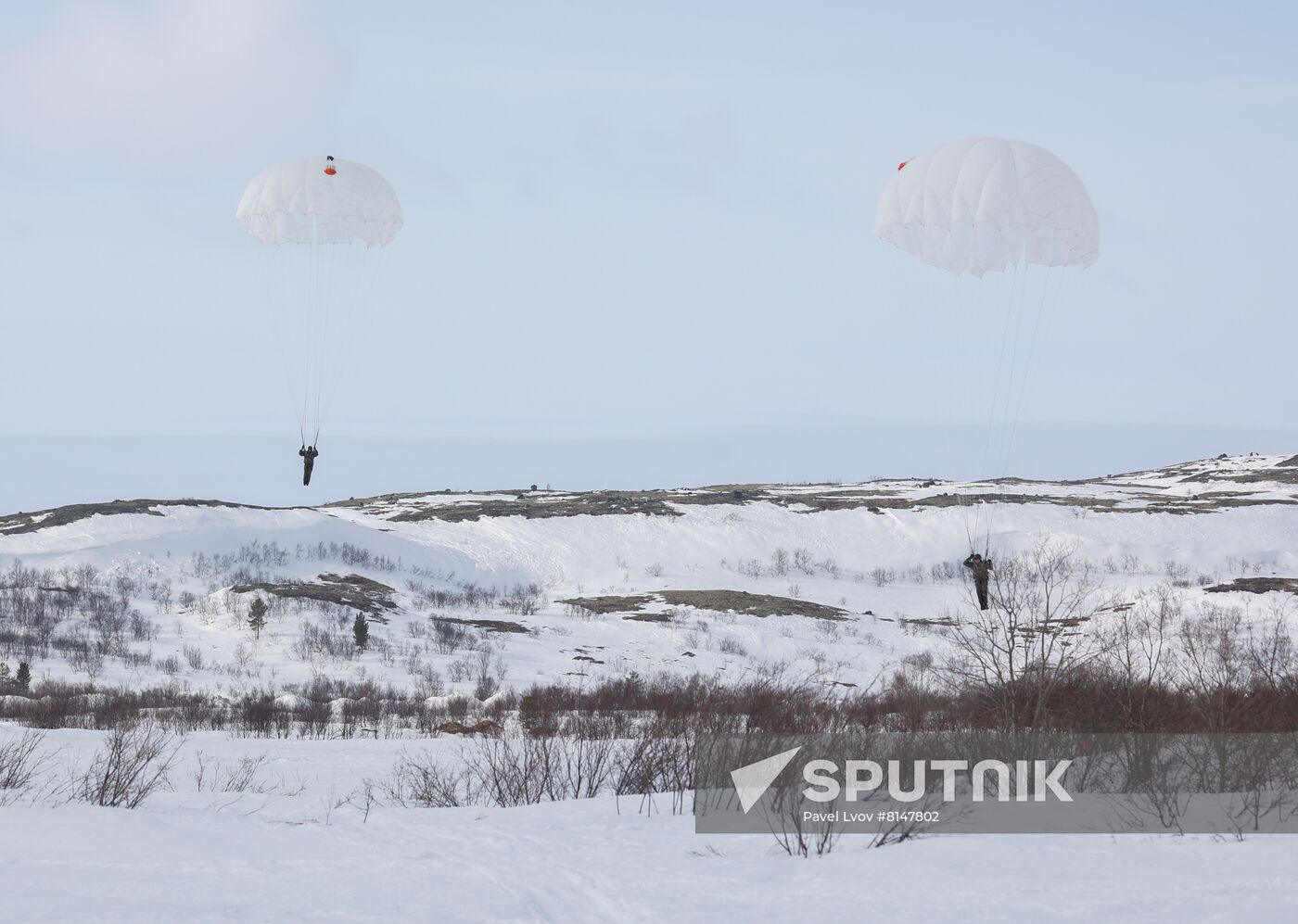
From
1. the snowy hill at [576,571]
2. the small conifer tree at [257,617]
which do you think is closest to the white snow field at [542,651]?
the snowy hill at [576,571]

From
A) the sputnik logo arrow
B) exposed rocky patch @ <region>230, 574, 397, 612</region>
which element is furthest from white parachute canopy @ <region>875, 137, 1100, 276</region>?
exposed rocky patch @ <region>230, 574, 397, 612</region>

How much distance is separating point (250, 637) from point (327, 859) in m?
28.8

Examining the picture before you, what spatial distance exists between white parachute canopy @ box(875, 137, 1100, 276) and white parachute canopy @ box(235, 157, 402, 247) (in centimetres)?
1249

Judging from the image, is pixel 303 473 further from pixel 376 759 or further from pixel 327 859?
pixel 327 859

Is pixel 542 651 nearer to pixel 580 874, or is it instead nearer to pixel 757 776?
pixel 757 776

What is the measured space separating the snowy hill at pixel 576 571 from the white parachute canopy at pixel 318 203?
38.3ft

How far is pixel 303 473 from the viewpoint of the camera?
25.7m

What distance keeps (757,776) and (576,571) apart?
52.8 meters

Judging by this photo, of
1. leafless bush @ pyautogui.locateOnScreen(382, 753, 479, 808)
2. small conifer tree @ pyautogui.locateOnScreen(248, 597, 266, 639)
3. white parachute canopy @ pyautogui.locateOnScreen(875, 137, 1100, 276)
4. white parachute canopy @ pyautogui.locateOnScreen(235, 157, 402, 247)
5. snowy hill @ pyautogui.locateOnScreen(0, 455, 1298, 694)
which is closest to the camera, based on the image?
leafless bush @ pyautogui.locateOnScreen(382, 753, 479, 808)

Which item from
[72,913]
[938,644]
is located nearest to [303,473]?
[72,913]

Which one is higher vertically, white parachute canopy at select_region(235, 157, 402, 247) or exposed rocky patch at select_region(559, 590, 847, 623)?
white parachute canopy at select_region(235, 157, 402, 247)

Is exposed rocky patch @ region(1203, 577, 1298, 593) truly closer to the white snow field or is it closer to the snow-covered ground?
the white snow field

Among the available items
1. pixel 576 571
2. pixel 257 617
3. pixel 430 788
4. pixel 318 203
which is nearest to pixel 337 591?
pixel 257 617

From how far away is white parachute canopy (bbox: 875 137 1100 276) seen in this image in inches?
764
